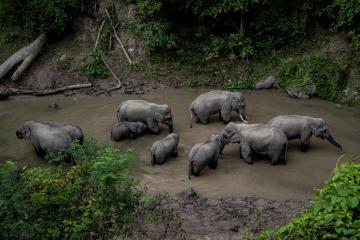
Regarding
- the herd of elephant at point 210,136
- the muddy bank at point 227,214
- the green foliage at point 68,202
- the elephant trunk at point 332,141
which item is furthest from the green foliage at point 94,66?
the green foliage at point 68,202

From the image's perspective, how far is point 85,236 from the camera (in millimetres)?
6008

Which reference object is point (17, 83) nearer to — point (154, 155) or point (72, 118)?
point (72, 118)

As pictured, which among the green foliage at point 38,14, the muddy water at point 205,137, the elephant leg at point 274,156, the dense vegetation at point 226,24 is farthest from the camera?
the green foliage at point 38,14

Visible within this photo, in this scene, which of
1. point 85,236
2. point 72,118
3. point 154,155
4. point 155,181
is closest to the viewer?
point 85,236

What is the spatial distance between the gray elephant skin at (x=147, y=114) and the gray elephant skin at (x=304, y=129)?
264 cm

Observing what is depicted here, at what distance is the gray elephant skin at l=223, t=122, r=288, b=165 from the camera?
33.7 ft

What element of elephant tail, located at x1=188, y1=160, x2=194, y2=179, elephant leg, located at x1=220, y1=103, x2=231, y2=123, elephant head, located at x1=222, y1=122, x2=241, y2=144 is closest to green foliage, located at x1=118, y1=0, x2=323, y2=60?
elephant leg, located at x1=220, y1=103, x2=231, y2=123

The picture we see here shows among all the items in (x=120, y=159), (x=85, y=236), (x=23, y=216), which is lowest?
(x=85, y=236)

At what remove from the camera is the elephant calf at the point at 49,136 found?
1069cm

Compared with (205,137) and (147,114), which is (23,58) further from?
(205,137)

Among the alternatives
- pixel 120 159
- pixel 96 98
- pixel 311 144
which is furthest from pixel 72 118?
pixel 120 159

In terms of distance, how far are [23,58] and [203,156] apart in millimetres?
9545

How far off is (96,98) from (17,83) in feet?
10.5

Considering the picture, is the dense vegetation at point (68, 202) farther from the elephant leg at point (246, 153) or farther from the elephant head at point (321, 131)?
the elephant head at point (321, 131)
